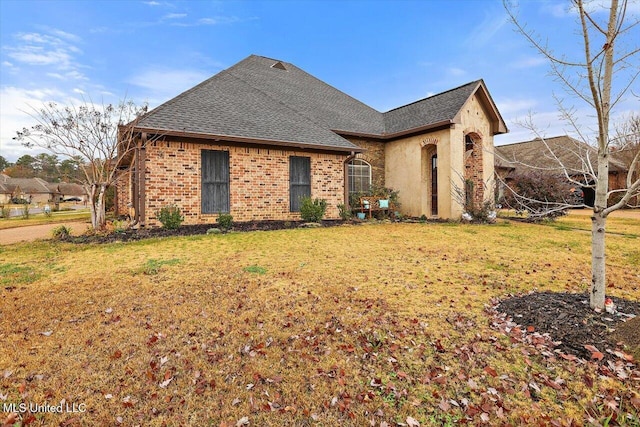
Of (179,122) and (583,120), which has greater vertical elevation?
(179,122)

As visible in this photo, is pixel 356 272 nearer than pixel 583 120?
No

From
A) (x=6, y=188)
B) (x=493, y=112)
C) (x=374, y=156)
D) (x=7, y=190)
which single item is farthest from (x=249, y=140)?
(x=6, y=188)

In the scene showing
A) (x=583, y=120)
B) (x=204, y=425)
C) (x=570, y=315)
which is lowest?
(x=204, y=425)

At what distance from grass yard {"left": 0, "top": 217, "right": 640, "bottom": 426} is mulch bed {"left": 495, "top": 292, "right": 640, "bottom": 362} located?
32 cm

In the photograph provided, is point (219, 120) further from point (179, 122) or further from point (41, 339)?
point (41, 339)

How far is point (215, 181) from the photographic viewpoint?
10.7 meters

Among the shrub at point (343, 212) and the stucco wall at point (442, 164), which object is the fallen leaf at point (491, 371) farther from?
the stucco wall at point (442, 164)

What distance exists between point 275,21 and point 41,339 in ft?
57.3

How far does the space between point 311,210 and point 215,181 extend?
3592mm

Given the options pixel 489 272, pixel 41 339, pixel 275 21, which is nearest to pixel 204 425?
pixel 41 339

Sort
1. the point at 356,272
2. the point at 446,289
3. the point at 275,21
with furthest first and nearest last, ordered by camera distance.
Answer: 1. the point at 275,21
2. the point at 356,272
3. the point at 446,289

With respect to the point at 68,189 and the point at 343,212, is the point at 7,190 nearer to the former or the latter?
the point at 68,189

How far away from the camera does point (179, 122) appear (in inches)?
393

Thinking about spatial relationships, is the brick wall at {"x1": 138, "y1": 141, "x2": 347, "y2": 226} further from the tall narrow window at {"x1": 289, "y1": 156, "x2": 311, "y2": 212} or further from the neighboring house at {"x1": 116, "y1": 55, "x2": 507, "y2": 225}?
the tall narrow window at {"x1": 289, "y1": 156, "x2": 311, "y2": 212}
